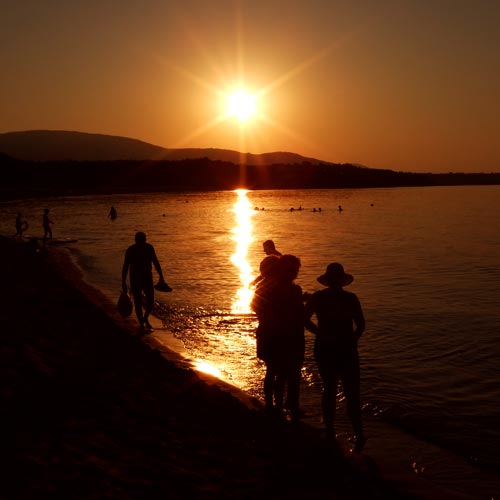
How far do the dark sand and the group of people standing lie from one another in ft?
1.73

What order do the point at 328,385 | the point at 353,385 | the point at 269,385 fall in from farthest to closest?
the point at 269,385 < the point at 328,385 < the point at 353,385

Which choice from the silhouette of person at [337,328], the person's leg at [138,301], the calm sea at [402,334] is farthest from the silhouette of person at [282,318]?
the person's leg at [138,301]

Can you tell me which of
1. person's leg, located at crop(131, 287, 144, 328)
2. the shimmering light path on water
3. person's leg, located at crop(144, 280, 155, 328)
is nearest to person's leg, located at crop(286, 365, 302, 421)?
the shimmering light path on water

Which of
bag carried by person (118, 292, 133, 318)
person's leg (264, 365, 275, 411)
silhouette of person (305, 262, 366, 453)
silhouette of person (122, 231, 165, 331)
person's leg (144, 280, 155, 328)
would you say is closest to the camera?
silhouette of person (305, 262, 366, 453)

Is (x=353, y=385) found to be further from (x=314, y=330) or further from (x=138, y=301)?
(x=138, y=301)

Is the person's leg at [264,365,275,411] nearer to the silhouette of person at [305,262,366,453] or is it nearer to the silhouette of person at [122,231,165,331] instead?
the silhouette of person at [305,262,366,453]

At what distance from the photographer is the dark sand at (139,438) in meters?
4.65

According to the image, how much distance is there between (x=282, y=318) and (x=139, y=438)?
74.9 inches

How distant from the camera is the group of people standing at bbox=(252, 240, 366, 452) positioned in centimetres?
587

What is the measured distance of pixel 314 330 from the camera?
239 inches

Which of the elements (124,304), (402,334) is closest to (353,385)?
(124,304)

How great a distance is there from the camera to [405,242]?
127 ft

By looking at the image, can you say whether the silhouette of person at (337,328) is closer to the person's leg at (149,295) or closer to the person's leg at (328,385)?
the person's leg at (328,385)

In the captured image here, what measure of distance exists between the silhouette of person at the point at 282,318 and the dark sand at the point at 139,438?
2.64 feet
